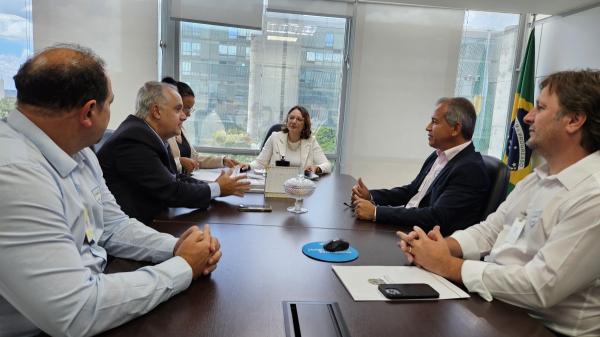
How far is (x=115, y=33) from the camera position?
3.93 meters

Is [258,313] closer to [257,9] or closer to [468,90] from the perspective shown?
[257,9]

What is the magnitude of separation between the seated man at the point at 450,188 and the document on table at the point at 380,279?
0.61 meters

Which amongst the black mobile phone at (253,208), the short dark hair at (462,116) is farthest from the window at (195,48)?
the short dark hair at (462,116)

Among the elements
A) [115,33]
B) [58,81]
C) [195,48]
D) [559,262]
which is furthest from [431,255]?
[115,33]

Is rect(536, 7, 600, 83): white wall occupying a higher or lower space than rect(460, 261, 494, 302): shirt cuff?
higher

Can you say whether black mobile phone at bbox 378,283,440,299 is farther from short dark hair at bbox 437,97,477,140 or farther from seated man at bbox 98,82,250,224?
short dark hair at bbox 437,97,477,140

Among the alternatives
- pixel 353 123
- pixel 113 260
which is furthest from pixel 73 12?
pixel 113 260

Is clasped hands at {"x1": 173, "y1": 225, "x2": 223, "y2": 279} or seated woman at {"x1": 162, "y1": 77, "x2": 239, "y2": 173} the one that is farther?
seated woman at {"x1": 162, "y1": 77, "x2": 239, "y2": 173}

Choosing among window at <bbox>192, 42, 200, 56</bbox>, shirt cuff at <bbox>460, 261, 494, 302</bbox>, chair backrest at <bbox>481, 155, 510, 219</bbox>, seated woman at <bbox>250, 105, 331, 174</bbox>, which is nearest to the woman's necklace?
seated woman at <bbox>250, 105, 331, 174</bbox>

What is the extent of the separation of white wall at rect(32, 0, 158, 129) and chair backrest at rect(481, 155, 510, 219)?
3430 millimetres

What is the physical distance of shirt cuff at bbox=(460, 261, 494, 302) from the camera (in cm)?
109


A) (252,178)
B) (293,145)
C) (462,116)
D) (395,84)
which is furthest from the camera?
(395,84)

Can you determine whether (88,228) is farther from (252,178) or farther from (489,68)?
(489,68)

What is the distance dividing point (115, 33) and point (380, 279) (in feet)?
12.7
